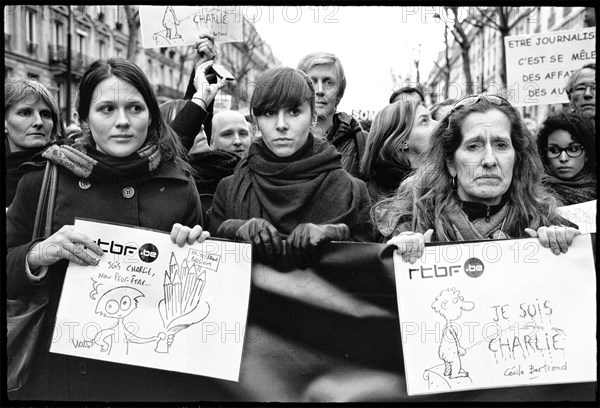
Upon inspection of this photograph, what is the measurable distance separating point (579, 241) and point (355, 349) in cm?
103

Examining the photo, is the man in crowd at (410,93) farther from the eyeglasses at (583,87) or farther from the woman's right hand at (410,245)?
the woman's right hand at (410,245)

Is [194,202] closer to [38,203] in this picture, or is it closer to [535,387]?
[38,203]

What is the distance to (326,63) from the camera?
12.8 feet

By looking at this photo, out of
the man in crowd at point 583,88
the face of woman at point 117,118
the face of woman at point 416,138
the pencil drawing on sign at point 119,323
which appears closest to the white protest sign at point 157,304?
the pencil drawing on sign at point 119,323

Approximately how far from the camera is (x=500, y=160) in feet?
9.03

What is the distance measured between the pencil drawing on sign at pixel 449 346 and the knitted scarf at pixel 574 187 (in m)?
1.00

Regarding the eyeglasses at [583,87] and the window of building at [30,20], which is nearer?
the window of building at [30,20]

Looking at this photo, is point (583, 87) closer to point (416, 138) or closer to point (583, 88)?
point (583, 88)

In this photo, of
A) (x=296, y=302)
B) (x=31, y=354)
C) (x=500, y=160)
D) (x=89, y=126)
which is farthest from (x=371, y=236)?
(x=31, y=354)

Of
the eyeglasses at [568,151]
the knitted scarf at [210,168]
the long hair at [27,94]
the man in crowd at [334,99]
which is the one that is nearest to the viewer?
the long hair at [27,94]

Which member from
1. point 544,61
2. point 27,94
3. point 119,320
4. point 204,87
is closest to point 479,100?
point 204,87

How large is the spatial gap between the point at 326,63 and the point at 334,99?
0.22 m

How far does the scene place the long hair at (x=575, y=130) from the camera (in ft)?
11.7

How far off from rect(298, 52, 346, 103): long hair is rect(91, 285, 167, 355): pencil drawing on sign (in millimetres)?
1821
